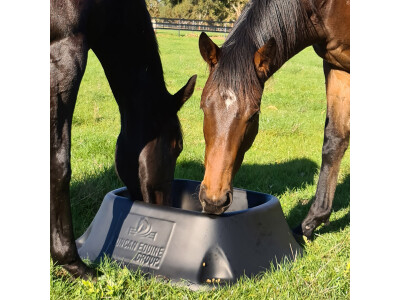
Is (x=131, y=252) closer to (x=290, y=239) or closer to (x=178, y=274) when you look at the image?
(x=178, y=274)

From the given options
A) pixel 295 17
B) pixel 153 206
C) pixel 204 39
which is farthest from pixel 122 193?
pixel 295 17

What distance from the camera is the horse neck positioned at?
2.81m

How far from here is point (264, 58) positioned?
2.69 meters

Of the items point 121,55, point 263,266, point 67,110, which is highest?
point 121,55

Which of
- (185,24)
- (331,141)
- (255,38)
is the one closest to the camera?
(255,38)

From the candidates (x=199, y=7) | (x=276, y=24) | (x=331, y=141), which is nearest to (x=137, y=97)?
(x=276, y=24)

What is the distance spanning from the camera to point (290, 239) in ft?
10.2

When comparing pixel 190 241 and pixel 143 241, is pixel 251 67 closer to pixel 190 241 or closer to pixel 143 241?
pixel 190 241

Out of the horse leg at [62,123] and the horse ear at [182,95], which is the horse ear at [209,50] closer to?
the horse ear at [182,95]

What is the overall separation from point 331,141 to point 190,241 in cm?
156

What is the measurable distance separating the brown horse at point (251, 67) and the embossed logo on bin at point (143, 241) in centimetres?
40

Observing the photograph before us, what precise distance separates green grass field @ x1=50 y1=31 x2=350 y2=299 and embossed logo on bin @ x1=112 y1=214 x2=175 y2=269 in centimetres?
11

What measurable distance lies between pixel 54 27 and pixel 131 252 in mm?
1335

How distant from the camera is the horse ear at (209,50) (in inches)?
104
